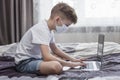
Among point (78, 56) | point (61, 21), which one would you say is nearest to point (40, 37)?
point (61, 21)

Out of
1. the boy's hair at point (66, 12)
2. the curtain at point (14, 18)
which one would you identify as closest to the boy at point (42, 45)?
the boy's hair at point (66, 12)

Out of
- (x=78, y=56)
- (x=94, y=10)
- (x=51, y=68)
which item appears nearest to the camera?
(x=51, y=68)

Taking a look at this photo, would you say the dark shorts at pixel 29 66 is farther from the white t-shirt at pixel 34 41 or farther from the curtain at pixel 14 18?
the curtain at pixel 14 18

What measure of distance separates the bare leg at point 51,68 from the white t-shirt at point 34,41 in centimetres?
16

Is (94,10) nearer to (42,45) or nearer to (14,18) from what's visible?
(14,18)

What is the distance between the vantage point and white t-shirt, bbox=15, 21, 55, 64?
1.71m

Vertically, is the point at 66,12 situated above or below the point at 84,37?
above

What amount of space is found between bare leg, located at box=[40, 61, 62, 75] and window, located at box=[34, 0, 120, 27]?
1.66 metres

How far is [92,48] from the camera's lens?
2.28m

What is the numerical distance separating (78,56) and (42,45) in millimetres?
522

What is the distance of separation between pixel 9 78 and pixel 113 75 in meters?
0.62

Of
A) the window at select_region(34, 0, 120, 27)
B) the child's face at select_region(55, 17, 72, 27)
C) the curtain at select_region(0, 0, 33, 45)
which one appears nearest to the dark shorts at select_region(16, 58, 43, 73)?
the child's face at select_region(55, 17, 72, 27)

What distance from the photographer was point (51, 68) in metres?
1.56

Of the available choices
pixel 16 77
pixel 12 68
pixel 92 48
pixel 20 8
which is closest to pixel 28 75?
pixel 16 77
